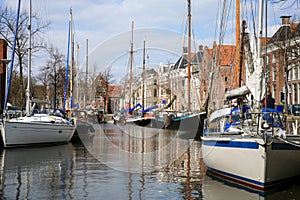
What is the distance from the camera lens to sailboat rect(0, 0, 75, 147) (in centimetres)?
2475

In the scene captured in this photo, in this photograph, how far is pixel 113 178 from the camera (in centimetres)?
1556

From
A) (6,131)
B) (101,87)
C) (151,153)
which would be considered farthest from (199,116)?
(101,87)

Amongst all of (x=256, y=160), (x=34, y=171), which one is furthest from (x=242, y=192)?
(x=34, y=171)

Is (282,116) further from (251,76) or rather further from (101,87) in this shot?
(101,87)

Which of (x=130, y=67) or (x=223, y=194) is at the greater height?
(x=130, y=67)

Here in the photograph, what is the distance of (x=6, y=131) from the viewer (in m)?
24.5

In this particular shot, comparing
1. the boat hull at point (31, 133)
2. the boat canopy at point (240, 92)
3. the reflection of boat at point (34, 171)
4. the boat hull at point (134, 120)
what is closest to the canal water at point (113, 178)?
the reflection of boat at point (34, 171)

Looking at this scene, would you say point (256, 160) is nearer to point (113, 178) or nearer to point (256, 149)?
point (256, 149)

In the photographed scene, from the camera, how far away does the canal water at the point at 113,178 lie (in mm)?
12953

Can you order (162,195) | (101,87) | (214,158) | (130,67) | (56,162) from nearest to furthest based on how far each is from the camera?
(162,195) → (214,158) → (56,162) → (130,67) → (101,87)

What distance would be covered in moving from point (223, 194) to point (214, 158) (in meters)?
2.32

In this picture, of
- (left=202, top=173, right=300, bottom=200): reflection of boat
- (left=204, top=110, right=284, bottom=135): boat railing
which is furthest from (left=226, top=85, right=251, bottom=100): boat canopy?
(left=202, top=173, right=300, bottom=200): reflection of boat

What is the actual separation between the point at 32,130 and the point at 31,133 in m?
0.23

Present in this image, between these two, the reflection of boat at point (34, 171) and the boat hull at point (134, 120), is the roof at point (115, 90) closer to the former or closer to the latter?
the boat hull at point (134, 120)
